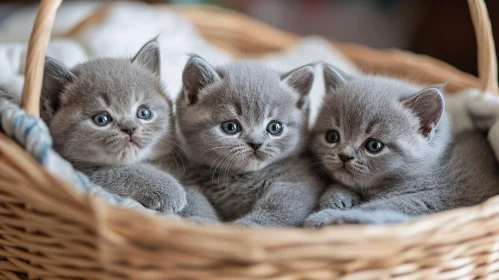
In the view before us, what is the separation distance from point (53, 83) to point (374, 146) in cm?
86

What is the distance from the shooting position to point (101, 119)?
4.17 feet

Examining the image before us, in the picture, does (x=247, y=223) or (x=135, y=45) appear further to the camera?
(x=135, y=45)

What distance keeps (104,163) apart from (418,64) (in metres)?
1.38

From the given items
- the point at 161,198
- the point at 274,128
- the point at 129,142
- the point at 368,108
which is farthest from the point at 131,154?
the point at 368,108

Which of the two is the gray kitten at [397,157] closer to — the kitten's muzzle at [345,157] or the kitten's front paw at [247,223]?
the kitten's muzzle at [345,157]

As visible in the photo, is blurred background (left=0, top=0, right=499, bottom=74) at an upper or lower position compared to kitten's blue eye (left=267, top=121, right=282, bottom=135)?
lower

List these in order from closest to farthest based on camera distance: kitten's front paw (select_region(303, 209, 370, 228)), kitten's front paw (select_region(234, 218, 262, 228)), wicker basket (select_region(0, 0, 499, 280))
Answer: wicker basket (select_region(0, 0, 499, 280))
kitten's front paw (select_region(303, 209, 370, 228))
kitten's front paw (select_region(234, 218, 262, 228))

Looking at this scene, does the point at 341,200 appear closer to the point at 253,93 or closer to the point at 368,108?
the point at 368,108

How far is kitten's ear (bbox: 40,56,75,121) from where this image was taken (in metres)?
1.29

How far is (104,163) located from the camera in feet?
4.28

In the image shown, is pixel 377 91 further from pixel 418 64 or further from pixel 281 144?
pixel 418 64

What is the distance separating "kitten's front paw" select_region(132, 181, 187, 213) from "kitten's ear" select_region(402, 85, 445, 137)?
0.66 metres

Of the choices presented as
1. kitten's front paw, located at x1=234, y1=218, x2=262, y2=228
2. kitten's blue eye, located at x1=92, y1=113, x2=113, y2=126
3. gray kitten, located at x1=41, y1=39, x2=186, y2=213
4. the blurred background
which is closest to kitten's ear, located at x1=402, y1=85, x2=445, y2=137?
kitten's front paw, located at x1=234, y1=218, x2=262, y2=228

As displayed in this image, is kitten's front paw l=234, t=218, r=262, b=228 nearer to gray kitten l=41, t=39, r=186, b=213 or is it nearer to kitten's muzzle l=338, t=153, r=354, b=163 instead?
gray kitten l=41, t=39, r=186, b=213
